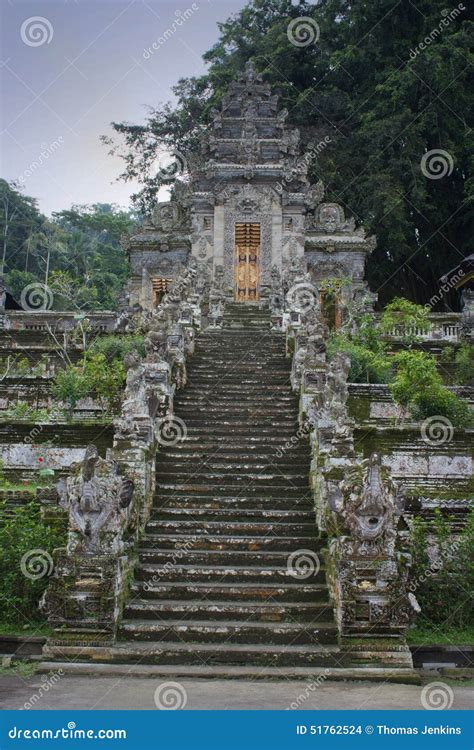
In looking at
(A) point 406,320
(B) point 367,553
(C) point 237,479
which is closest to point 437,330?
(A) point 406,320

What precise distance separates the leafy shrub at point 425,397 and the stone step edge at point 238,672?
5.87 metres

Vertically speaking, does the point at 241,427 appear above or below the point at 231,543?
above

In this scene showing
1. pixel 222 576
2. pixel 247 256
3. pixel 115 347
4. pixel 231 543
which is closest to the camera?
pixel 222 576

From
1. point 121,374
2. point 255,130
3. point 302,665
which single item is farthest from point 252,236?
point 302,665

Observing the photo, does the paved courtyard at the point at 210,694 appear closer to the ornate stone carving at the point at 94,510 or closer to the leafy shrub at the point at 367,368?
the ornate stone carving at the point at 94,510

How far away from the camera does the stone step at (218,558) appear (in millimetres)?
8789

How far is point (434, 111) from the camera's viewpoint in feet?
91.5

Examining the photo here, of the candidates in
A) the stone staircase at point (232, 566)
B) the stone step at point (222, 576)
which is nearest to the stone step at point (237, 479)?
the stone staircase at point (232, 566)

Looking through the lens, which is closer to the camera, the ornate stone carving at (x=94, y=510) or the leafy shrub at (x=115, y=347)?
the ornate stone carving at (x=94, y=510)

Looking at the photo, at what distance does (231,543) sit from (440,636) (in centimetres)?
238

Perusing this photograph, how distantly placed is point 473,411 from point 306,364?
129 inches

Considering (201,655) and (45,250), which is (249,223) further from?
(45,250)

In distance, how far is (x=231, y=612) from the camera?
798 centimetres

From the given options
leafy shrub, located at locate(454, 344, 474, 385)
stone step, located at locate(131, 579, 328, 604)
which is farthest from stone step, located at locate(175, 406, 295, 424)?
leafy shrub, located at locate(454, 344, 474, 385)
